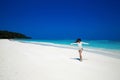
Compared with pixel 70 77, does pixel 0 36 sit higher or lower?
higher

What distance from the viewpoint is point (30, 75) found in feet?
20.5

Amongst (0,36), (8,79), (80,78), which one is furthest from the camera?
(0,36)

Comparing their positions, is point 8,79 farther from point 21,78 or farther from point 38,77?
point 38,77

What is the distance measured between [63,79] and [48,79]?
1.75 ft

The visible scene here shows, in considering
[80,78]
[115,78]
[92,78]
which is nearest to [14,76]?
[80,78]

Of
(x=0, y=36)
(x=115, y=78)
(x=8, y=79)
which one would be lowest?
(x=8, y=79)

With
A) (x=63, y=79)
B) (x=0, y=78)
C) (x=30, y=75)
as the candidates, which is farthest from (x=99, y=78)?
(x=0, y=78)

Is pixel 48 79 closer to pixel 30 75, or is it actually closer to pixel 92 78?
pixel 30 75

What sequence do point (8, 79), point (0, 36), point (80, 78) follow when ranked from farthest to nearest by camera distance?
point (0, 36), point (80, 78), point (8, 79)

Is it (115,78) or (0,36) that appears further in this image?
(0,36)

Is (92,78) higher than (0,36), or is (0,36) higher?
(0,36)

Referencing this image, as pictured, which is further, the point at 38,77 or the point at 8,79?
the point at 38,77

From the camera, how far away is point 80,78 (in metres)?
6.01

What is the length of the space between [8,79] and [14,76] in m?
0.43
